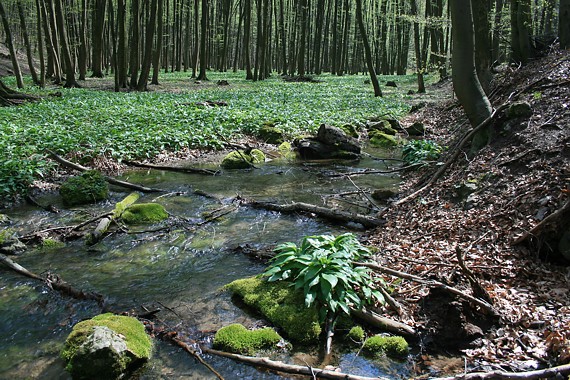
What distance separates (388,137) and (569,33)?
18.5 ft

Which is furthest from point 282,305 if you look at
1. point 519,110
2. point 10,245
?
point 519,110

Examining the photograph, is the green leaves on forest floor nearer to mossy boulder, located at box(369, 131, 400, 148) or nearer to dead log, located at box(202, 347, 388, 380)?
mossy boulder, located at box(369, 131, 400, 148)

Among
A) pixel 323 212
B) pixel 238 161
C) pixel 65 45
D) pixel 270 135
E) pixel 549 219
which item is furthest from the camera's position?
pixel 65 45

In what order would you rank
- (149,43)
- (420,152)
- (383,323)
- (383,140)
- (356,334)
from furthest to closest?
(149,43), (383,140), (420,152), (383,323), (356,334)

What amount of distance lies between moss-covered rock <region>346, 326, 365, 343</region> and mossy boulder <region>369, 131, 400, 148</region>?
10.5m

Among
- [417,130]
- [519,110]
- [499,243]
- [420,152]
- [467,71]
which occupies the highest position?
[467,71]

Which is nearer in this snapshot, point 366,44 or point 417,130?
point 417,130

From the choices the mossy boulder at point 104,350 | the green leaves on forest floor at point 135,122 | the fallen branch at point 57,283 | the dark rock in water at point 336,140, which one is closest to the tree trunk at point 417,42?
the green leaves on forest floor at point 135,122

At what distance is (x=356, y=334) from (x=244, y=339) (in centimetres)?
106

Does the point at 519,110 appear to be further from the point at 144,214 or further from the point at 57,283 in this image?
the point at 57,283

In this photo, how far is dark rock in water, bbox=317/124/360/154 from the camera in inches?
477

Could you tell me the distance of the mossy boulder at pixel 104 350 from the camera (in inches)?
132

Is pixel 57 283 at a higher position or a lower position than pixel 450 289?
lower

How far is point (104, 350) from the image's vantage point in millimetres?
3381
